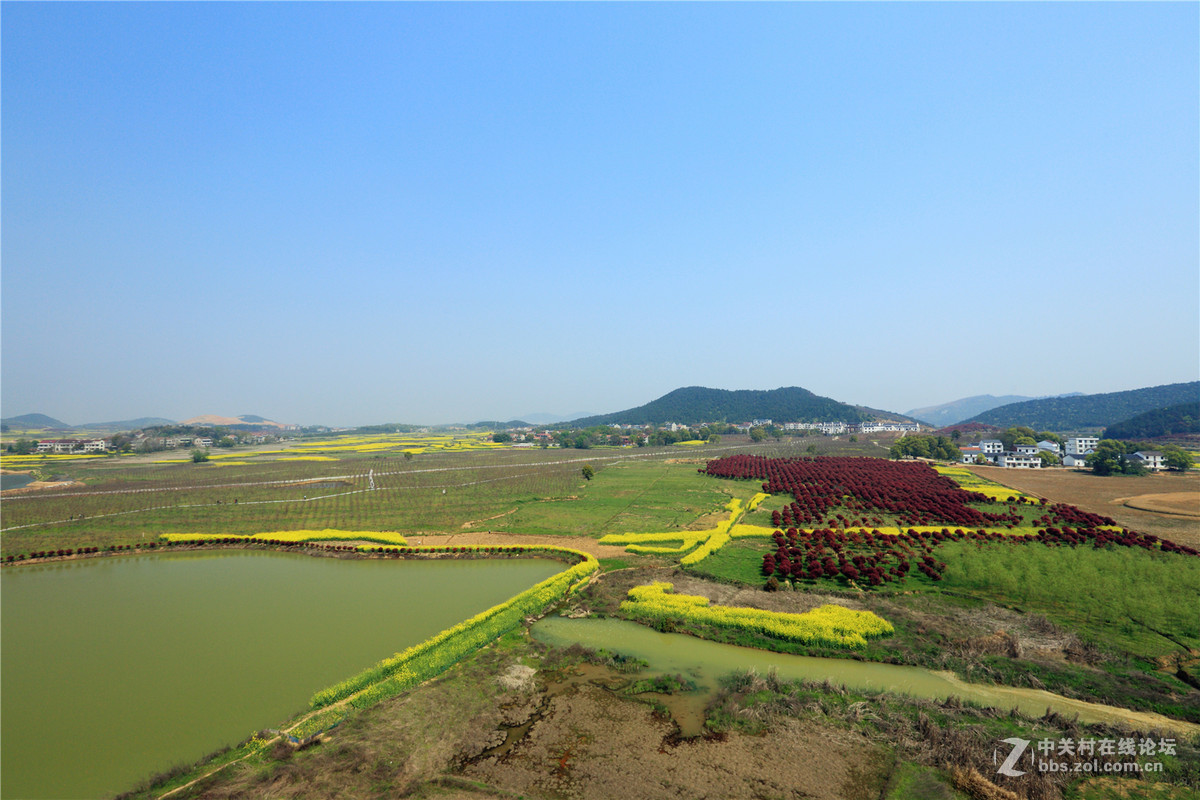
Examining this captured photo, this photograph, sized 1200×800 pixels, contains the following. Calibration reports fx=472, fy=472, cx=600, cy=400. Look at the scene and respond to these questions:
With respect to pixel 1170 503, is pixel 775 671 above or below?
above

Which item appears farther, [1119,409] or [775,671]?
[1119,409]

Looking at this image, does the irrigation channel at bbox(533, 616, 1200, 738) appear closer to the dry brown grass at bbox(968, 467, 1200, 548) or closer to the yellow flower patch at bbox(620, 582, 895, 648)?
the yellow flower patch at bbox(620, 582, 895, 648)

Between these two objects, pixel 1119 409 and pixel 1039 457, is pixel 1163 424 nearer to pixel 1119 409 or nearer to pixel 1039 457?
pixel 1039 457

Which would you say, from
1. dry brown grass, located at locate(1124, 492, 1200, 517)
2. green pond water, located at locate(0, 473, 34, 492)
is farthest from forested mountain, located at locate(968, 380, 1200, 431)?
green pond water, located at locate(0, 473, 34, 492)

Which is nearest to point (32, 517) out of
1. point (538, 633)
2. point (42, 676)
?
point (42, 676)

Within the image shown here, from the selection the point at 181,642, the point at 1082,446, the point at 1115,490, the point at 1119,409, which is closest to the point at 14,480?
the point at 181,642
